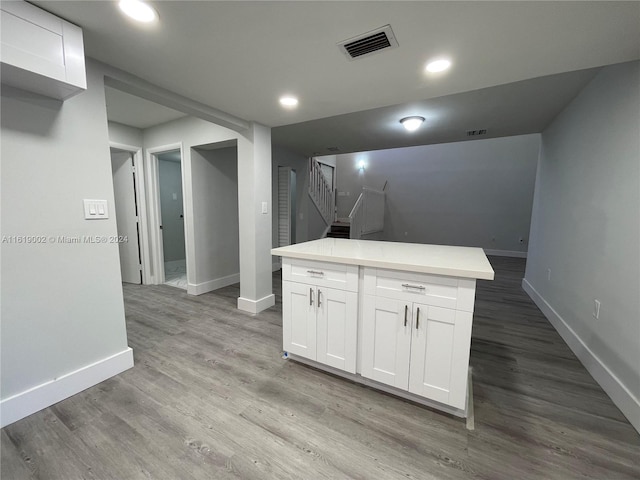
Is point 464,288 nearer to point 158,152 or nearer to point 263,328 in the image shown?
point 263,328

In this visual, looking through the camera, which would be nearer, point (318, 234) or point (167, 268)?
Result: point (167, 268)

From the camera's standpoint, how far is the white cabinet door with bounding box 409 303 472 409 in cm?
147

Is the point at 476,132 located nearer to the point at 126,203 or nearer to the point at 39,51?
the point at 39,51

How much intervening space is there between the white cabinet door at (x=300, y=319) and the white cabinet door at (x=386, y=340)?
0.42m

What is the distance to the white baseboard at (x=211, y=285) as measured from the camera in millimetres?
3760

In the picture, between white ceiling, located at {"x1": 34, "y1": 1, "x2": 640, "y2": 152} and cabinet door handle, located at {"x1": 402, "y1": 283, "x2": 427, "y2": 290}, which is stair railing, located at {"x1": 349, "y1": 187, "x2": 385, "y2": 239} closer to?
white ceiling, located at {"x1": 34, "y1": 1, "x2": 640, "y2": 152}

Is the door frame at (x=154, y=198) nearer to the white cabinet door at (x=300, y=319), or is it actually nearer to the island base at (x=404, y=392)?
the white cabinet door at (x=300, y=319)

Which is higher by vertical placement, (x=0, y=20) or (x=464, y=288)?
(x=0, y=20)

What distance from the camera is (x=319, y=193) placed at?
261 inches

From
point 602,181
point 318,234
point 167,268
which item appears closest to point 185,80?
point 602,181

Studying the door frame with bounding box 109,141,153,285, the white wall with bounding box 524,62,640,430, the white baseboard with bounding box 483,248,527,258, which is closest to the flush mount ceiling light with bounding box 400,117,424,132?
the white wall with bounding box 524,62,640,430

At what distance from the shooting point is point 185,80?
1.99 meters

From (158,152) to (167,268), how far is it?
2.55 meters

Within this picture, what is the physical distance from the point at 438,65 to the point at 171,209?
5.38m
